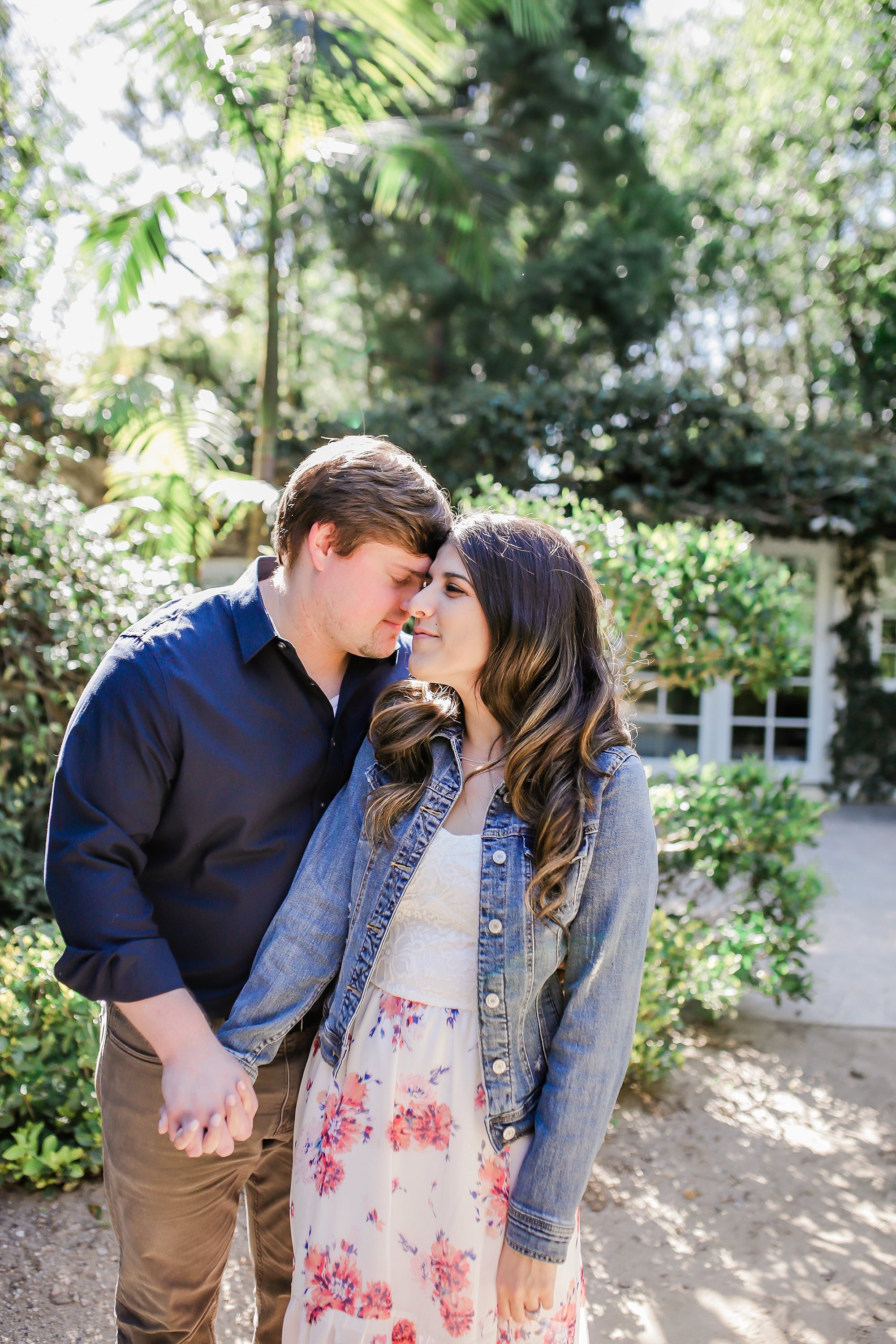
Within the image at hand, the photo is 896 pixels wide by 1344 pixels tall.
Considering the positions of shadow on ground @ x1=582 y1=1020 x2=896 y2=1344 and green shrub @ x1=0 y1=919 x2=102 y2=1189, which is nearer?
shadow on ground @ x1=582 y1=1020 x2=896 y2=1344

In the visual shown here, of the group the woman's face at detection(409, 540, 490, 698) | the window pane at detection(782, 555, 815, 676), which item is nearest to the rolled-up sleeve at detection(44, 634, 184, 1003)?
the woman's face at detection(409, 540, 490, 698)

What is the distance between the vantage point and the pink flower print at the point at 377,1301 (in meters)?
1.44

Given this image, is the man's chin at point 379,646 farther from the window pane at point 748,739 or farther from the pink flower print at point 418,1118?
the window pane at point 748,739

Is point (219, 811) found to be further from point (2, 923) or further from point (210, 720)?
point (2, 923)

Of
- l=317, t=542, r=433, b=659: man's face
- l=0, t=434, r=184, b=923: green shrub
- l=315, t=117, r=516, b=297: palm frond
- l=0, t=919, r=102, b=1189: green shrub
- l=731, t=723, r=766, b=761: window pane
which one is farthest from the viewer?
l=731, t=723, r=766, b=761: window pane

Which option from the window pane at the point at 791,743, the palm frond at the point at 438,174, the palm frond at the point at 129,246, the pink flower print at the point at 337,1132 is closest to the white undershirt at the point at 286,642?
the pink flower print at the point at 337,1132

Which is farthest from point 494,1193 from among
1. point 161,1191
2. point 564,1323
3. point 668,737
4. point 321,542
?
point 668,737

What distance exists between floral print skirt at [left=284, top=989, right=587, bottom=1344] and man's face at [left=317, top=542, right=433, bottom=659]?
66cm

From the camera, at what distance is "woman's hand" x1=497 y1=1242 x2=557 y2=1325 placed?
1343mm

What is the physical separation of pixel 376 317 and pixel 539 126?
2948 mm

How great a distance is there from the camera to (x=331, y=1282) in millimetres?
1460

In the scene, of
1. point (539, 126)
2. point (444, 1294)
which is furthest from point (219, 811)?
point (539, 126)

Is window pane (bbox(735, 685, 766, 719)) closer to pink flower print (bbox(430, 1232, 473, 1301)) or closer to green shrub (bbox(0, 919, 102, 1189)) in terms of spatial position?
green shrub (bbox(0, 919, 102, 1189))

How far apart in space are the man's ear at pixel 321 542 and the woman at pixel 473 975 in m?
0.21
